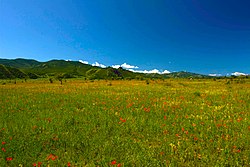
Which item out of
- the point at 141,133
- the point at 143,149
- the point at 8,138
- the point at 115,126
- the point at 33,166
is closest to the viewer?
the point at 33,166

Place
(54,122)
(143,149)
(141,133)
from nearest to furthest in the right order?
1. (143,149)
2. (141,133)
3. (54,122)

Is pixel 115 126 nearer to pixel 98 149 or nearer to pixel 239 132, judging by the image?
pixel 98 149

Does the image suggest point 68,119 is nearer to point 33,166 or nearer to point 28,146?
point 28,146

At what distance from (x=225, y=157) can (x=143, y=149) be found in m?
2.35

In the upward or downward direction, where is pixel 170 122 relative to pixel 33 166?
upward

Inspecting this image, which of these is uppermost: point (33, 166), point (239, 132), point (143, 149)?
point (239, 132)

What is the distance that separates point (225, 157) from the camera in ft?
15.8

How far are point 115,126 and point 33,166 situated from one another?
3.41 meters

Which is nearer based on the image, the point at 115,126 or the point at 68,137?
the point at 68,137

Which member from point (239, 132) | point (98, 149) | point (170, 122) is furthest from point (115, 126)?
point (239, 132)

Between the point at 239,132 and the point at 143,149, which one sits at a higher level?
the point at 239,132

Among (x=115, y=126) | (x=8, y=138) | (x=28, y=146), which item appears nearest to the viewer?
(x=28, y=146)

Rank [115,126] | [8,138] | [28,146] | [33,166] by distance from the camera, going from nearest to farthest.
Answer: [33,166] → [28,146] → [8,138] → [115,126]

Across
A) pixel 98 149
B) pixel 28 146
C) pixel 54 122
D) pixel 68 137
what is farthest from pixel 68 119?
pixel 98 149
